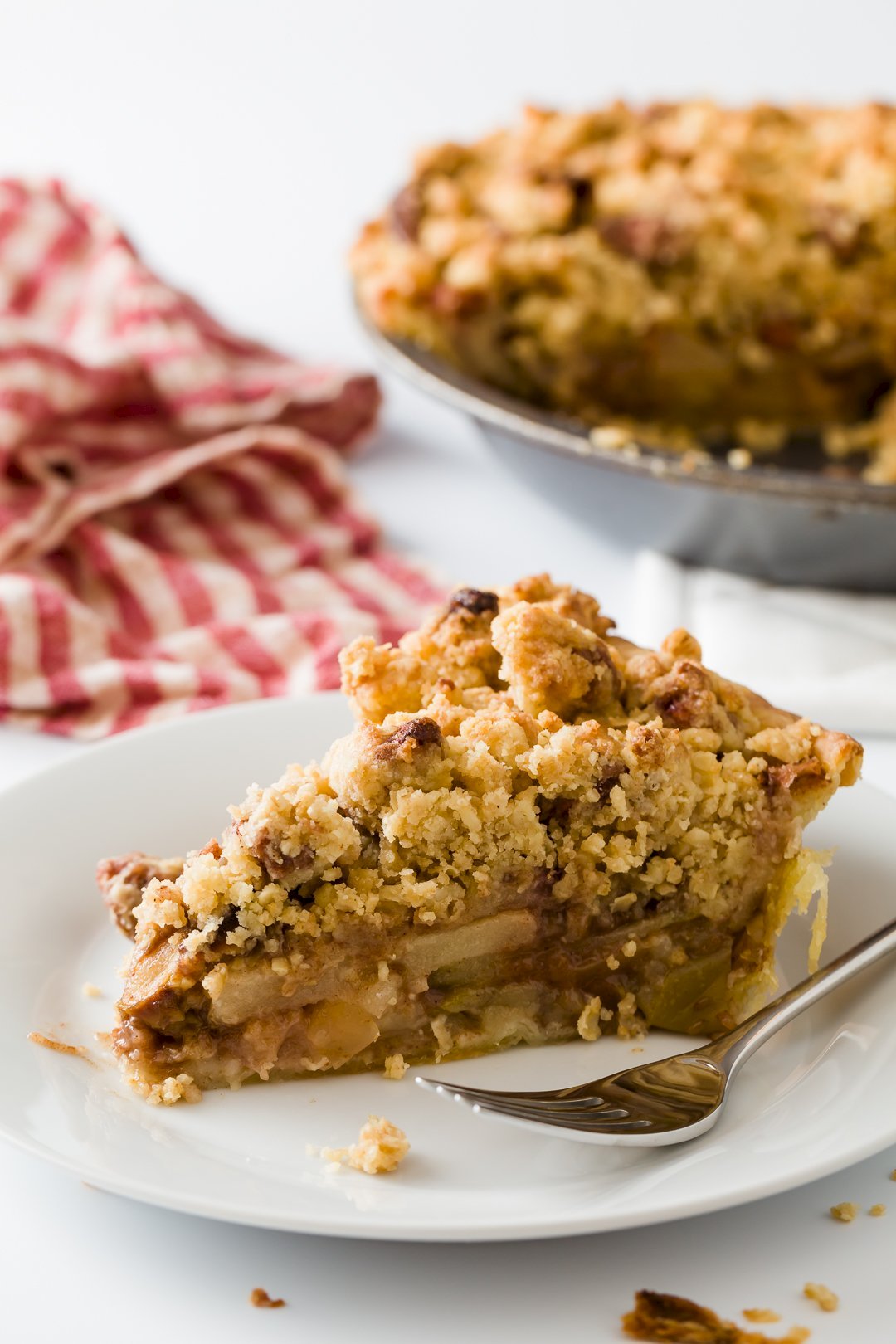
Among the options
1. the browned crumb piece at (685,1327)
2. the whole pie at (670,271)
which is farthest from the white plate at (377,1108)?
the whole pie at (670,271)

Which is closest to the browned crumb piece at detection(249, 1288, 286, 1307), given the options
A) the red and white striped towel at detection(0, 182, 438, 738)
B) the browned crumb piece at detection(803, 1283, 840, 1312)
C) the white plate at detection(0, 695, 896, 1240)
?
the white plate at detection(0, 695, 896, 1240)

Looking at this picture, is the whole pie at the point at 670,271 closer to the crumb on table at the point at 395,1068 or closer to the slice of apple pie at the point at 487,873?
the slice of apple pie at the point at 487,873

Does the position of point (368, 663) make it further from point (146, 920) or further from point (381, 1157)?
point (381, 1157)

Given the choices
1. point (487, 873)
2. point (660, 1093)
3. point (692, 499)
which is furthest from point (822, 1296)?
point (692, 499)

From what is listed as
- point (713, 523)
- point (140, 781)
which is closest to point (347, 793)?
point (140, 781)

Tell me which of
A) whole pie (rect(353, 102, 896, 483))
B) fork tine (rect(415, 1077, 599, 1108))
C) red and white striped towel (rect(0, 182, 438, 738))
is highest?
whole pie (rect(353, 102, 896, 483))

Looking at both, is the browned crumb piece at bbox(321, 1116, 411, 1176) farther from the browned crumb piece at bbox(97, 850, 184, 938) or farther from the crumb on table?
the browned crumb piece at bbox(97, 850, 184, 938)
